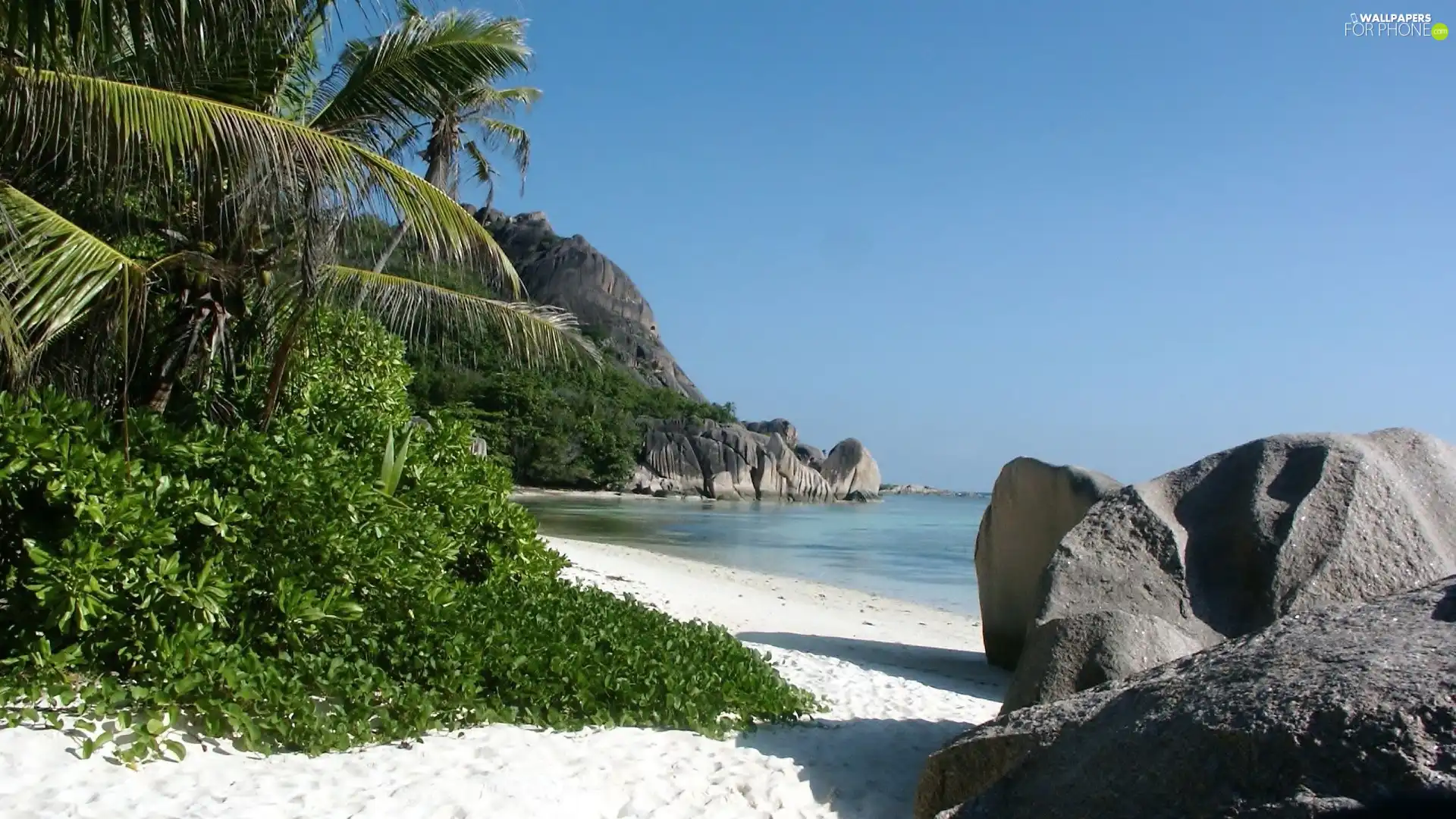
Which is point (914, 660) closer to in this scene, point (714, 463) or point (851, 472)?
point (714, 463)

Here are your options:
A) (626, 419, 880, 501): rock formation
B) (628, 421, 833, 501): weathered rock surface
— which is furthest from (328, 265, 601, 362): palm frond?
(626, 419, 880, 501): rock formation

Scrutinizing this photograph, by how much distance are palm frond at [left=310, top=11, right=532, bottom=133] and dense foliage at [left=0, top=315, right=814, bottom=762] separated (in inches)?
132

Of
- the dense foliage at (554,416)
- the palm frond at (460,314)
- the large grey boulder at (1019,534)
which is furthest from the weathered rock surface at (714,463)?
the large grey boulder at (1019,534)

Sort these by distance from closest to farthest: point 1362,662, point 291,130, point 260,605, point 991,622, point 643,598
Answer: point 1362,662 < point 260,605 < point 291,130 < point 991,622 < point 643,598

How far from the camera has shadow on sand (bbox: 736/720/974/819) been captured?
5059 mm

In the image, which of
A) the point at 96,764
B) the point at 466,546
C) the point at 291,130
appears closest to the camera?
the point at 96,764

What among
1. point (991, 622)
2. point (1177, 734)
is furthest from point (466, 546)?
point (1177, 734)

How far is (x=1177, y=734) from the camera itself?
266 cm

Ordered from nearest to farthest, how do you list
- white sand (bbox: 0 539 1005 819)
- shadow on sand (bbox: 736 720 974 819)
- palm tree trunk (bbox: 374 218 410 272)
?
white sand (bbox: 0 539 1005 819)
shadow on sand (bbox: 736 720 974 819)
palm tree trunk (bbox: 374 218 410 272)

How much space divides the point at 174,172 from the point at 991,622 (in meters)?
7.47

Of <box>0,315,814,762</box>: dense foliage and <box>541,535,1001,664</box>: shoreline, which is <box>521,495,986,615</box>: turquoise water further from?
<box>0,315,814,762</box>: dense foliage

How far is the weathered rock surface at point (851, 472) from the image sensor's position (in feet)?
267

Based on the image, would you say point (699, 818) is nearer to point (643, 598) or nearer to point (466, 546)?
point (466, 546)

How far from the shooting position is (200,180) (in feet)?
25.3
